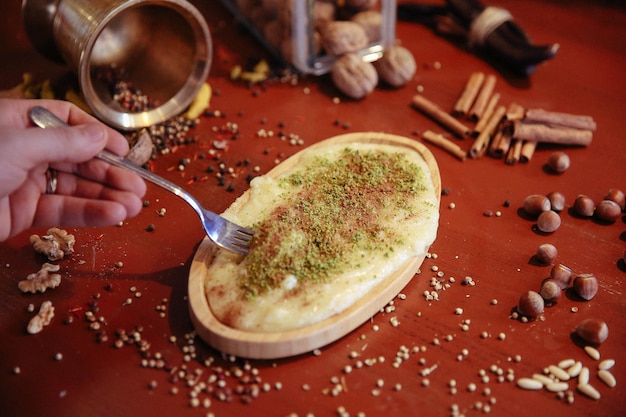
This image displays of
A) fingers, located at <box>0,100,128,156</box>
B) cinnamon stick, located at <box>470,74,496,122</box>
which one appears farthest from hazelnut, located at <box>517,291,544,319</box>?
fingers, located at <box>0,100,128,156</box>

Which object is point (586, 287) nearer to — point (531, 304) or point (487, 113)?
point (531, 304)

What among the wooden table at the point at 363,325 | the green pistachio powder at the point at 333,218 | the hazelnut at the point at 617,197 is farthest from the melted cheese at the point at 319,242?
the hazelnut at the point at 617,197

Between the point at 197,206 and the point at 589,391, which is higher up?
the point at 197,206

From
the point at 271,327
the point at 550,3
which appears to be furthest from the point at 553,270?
the point at 550,3

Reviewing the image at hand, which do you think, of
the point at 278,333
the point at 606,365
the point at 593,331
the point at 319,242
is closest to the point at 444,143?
the point at 319,242

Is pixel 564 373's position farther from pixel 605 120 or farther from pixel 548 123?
pixel 605 120

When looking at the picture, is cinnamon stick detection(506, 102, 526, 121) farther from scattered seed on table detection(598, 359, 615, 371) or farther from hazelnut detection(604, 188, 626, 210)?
scattered seed on table detection(598, 359, 615, 371)
